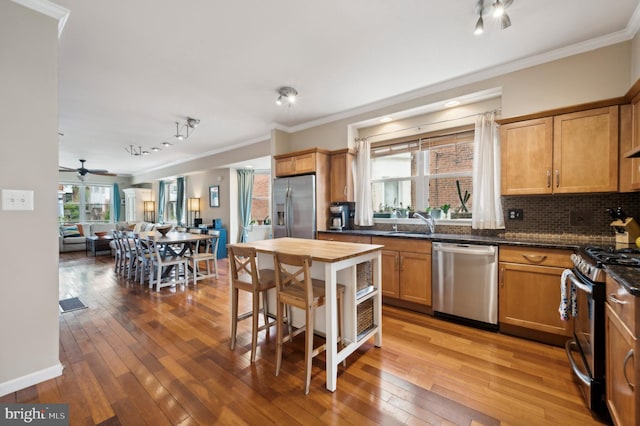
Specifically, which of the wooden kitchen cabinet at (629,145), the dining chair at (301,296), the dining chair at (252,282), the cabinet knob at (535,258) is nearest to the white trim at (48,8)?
the dining chair at (252,282)

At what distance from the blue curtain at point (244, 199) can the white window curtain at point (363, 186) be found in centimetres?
417

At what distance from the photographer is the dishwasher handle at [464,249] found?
272 centimetres

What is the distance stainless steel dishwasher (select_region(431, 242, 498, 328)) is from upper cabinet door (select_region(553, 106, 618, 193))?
2.99 feet

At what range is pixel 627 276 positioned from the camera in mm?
1333

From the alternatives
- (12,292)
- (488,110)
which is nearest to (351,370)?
(12,292)

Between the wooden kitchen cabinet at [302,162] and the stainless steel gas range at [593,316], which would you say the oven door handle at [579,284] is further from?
the wooden kitchen cabinet at [302,162]

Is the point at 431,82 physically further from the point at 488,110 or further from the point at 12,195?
the point at 12,195

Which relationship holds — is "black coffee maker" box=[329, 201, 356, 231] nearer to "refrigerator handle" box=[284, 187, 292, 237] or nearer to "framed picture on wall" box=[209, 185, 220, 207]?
"refrigerator handle" box=[284, 187, 292, 237]

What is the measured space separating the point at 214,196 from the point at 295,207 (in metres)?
4.34

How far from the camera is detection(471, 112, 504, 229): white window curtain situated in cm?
307

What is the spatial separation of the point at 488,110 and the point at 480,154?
1.91 feet

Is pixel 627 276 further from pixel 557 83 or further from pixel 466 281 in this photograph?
pixel 557 83

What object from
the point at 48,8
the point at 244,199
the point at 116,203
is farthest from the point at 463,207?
the point at 116,203

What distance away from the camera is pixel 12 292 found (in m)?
1.84
